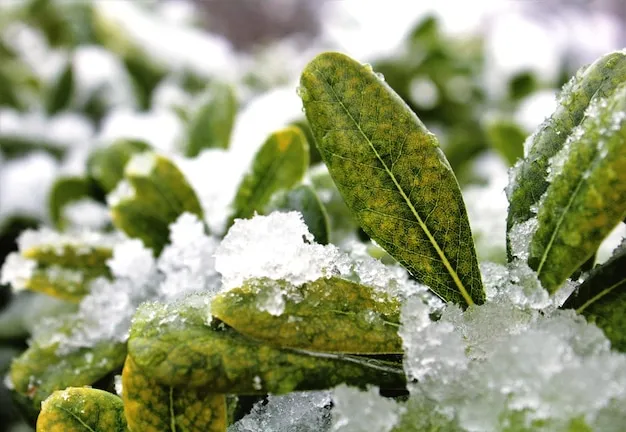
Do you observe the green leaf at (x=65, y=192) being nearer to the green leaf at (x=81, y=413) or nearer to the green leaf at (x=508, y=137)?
the green leaf at (x=81, y=413)

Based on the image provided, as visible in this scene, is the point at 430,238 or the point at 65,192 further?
the point at 65,192

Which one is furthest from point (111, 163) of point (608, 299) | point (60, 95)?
point (608, 299)

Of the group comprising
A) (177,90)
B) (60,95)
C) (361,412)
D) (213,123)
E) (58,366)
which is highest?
(177,90)

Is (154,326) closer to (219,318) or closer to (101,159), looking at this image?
(219,318)

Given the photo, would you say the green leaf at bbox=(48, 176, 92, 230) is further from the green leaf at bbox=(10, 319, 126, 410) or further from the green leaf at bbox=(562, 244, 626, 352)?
the green leaf at bbox=(562, 244, 626, 352)

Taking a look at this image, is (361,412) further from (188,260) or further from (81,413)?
(188,260)

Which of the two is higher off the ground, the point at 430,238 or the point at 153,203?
the point at 153,203

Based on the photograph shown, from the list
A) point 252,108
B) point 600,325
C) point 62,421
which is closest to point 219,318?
point 62,421
